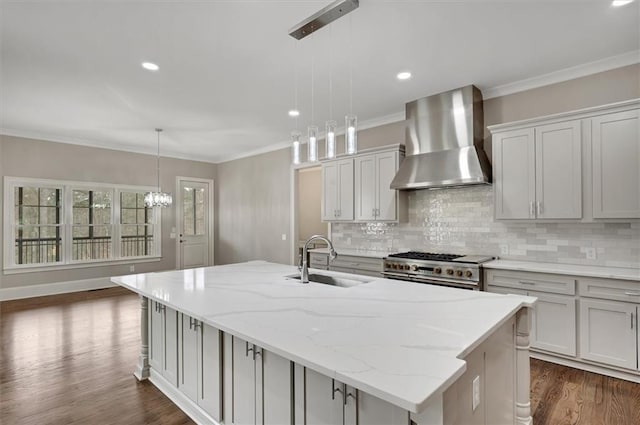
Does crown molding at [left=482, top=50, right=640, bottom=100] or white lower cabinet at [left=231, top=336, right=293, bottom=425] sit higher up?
crown molding at [left=482, top=50, right=640, bottom=100]

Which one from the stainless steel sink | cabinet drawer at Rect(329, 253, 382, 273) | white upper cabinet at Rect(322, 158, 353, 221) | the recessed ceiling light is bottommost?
cabinet drawer at Rect(329, 253, 382, 273)

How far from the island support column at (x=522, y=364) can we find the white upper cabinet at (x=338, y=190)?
10.1ft

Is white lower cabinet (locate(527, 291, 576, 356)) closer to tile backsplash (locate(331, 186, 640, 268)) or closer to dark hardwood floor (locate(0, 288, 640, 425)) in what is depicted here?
dark hardwood floor (locate(0, 288, 640, 425))

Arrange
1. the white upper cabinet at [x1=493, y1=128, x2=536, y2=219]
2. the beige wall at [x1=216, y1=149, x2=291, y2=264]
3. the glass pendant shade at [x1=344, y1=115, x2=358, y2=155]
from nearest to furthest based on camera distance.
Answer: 1. the glass pendant shade at [x1=344, y1=115, x2=358, y2=155]
2. the white upper cabinet at [x1=493, y1=128, x2=536, y2=219]
3. the beige wall at [x1=216, y1=149, x2=291, y2=264]

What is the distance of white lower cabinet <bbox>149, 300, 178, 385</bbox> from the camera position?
2.44 m

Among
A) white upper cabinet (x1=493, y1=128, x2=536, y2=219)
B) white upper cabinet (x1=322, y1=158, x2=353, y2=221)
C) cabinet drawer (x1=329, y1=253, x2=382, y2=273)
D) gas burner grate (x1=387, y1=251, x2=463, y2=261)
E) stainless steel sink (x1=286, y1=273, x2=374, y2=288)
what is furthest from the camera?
white upper cabinet (x1=322, y1=158, x2=353, y2=221)

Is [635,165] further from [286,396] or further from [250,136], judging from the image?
[250,136]

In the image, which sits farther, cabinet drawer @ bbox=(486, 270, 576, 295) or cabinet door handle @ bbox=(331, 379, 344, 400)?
cabinet drawer @ bbox=(486, 270, 576, 295)

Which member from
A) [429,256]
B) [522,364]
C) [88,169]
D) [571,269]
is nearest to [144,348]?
[522,364]

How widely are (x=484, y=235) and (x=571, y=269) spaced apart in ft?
3.18

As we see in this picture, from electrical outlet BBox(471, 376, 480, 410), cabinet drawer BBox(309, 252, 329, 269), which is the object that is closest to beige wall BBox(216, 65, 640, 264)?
cabinet drawer BBox(309, 252, 329, 269)

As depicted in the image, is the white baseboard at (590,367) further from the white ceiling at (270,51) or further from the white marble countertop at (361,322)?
the white ceiling at (270,51)

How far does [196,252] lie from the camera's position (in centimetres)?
763

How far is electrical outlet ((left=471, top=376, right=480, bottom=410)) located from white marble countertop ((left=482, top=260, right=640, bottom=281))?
2.08m
